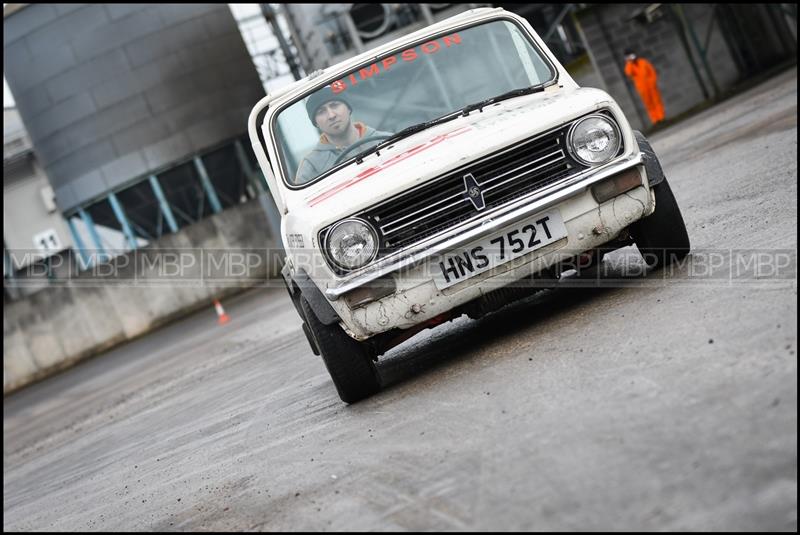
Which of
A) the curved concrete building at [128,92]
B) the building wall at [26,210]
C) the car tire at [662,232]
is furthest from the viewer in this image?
the building wall at [26,210]

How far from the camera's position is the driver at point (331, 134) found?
21.9 feet

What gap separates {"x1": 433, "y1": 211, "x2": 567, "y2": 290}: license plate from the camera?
18.5 feet

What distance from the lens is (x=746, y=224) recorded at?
7016mm

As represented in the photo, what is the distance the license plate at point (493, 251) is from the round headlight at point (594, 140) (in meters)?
0.39

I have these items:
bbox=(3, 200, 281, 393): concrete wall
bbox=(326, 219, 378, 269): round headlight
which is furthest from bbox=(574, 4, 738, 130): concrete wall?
bbox=(326, 219, 378, 269): round headlight

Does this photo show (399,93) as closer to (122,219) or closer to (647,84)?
(647,84)

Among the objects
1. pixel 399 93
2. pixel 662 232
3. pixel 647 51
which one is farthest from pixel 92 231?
pixel 662 232

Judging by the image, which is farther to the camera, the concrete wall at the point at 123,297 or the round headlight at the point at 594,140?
the concrete wall at the point at 123,297

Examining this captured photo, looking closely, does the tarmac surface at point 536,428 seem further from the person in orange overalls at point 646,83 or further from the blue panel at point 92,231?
the blue panel at point 92,231

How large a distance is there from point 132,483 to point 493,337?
234 centimetres

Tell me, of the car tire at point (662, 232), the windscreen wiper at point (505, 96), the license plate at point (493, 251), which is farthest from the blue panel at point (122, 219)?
the license plate at point (493, 251)

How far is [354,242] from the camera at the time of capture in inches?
224

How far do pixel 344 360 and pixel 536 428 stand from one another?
214 centimetres

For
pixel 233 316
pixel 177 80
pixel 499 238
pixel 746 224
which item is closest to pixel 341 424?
pixel 499 238
